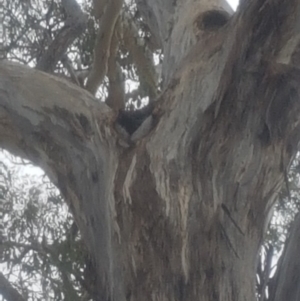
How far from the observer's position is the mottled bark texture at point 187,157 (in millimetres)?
1628

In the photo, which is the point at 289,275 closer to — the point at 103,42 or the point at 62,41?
the point at 103,42

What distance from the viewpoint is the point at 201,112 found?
177 cm

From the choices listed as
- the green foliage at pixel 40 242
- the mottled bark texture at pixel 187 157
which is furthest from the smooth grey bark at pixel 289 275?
the green foliage at pixel 40 242

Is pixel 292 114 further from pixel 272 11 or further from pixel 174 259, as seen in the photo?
pixel 174 259

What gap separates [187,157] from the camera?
1.73 metres

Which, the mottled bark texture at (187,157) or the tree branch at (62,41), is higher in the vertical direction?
the tree branch at (62,41)

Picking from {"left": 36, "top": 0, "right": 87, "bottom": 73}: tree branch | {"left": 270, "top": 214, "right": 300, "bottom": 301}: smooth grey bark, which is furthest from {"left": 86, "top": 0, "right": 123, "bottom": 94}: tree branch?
{"left": 270, "top": 214, "right": 300, "bottom": 301}: smooth grey bark

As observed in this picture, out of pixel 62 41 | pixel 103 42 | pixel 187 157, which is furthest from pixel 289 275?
pixel 62 41

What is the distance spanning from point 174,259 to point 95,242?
0.26 meters

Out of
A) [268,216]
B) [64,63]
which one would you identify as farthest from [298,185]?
[268,216]

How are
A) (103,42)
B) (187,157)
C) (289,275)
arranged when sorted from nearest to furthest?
(289,275) < (187,157) < (103,42)

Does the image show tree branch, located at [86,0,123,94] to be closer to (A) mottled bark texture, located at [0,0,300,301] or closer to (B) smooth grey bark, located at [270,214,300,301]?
(A) mottled bark texture, located at [0,0,300,301]

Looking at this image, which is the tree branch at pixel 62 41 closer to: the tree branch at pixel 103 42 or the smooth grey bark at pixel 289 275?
the tree branch at pixel 103 42

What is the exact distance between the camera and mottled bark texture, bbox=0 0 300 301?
1628 mm
